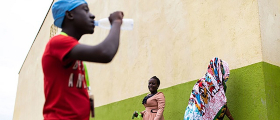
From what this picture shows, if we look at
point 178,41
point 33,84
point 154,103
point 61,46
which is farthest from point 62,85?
point 33,84

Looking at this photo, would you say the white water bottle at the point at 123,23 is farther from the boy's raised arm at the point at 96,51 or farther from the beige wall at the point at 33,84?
the beige wall at the point at 33,84

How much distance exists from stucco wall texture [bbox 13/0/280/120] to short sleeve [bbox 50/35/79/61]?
11.1 feet

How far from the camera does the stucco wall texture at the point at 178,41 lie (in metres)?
4.69

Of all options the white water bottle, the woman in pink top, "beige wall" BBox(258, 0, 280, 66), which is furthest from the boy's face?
the woman in pink top

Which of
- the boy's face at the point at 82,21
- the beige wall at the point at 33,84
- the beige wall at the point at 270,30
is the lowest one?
the boy's face at the point at 82,21

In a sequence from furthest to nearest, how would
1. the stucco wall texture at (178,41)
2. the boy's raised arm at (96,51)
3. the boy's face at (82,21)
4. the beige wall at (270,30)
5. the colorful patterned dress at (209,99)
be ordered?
the stucco wall texture at (178,41) → the beige wall at (270,30) → the colorful patterned dress at (209,99) → the boy's face at (82,21) → the boy's raised arm at (96,51)

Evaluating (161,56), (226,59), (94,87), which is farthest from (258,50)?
(94,87)

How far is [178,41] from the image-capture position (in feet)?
19.8

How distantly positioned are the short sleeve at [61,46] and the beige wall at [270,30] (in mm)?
3440

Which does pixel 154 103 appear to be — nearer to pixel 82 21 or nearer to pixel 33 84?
pixel 82 21

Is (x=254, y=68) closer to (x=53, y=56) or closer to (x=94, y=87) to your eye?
(x=53, y=56)

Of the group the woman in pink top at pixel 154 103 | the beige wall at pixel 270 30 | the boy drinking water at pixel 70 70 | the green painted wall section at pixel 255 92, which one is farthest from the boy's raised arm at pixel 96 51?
the woman in pink top at pixel 154 103

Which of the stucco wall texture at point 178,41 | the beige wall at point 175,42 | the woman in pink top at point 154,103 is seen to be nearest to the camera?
the stucco wall texture at point 178,41

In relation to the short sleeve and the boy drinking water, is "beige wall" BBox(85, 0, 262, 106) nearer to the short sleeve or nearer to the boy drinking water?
the boy drinking water
